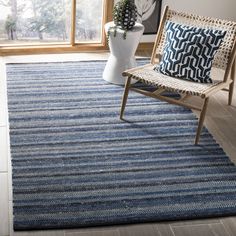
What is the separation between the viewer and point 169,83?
3381mm

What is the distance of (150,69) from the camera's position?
361 centimetres

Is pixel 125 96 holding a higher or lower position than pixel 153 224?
higher

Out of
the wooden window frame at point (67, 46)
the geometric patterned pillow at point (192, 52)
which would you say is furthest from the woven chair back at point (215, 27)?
the wooden window frame at point (67, 46)

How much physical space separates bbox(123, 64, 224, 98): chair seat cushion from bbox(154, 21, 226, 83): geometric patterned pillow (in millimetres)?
56

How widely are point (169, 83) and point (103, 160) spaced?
684 mm

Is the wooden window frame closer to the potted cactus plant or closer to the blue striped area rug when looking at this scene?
the blue striped area rug

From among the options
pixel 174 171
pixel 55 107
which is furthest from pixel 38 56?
pixel 174 171

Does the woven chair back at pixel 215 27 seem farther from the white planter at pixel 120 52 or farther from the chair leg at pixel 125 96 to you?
the chair leg at pixel 125 96

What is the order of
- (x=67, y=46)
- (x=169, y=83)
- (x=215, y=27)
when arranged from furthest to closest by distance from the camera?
(x=67, y=46)
(x=215, y=27)
(x=169, y=83)

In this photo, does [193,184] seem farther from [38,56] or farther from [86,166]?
[38,56]

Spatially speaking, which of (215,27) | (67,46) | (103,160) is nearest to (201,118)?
(103,160)

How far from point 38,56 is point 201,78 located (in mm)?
1533

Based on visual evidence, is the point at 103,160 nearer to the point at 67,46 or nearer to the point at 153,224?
the point at 153,224

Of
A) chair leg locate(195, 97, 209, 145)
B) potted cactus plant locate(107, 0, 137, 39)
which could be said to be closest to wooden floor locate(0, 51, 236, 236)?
chair leg locate(195, 97, 209, 145)
